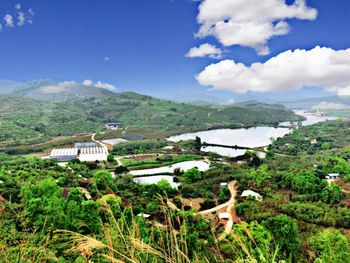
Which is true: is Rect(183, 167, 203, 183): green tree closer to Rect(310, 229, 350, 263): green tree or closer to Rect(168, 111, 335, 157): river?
Rect(310, 229, 350, 263): green tree

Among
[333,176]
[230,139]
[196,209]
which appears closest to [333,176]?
[333,176]

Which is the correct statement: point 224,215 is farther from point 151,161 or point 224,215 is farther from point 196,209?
point 151,161

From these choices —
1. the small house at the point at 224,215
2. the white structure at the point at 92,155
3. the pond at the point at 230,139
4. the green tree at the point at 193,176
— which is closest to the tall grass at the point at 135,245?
the small house at the point at 224,215

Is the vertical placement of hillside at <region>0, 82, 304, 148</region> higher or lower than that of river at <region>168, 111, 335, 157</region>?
higher

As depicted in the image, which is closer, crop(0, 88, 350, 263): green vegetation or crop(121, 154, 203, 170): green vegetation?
crop(0, 88, 350, 263): green vegetation

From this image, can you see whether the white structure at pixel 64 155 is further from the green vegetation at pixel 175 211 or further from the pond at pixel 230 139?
the pond at pixel 230 139

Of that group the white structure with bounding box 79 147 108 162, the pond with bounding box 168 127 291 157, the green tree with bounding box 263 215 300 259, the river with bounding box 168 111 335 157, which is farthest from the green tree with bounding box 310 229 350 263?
the pond with bounding box 168 127 291 157

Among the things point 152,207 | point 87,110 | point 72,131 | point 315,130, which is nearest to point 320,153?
point 315,130
